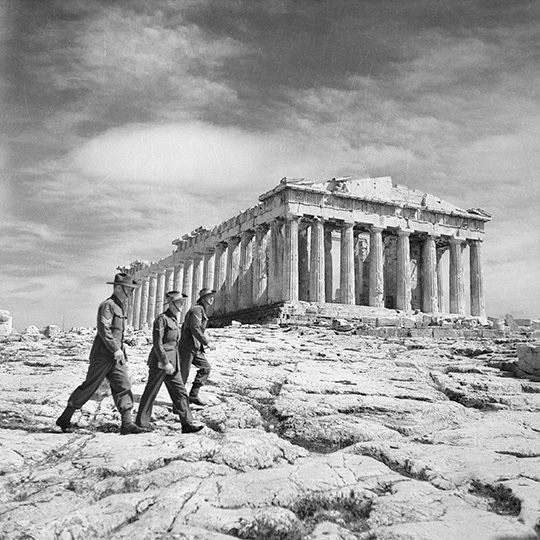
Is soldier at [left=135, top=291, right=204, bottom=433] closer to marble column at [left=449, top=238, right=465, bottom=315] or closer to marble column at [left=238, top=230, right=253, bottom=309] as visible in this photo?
marble column at [left=238, top=230, right=253, bottom=309]

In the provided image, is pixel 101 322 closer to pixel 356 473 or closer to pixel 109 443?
pixel 109 443

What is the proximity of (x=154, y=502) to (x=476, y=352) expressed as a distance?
47.2ft

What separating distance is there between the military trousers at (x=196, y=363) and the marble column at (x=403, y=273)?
97.2 feet

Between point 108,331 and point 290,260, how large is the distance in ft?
88.7

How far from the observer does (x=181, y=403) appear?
8234 mm

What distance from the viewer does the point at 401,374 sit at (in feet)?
43.2

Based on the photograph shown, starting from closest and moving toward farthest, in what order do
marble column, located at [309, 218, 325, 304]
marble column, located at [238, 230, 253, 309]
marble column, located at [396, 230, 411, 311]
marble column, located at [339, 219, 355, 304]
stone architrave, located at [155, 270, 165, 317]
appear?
marble column, located at [309, 218, 325, 304] → marble column, located at [339, 219, 355, 304] → marble column, located at [396, 230, 411, 311] → marble column, located at [238, 230, 253, 309] → stone architrave, located at [155, 270, 165, 317]

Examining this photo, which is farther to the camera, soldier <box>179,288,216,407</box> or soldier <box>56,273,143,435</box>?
soldier <box>179,288,216,407</box>

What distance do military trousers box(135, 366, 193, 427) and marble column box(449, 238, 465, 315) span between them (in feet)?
115

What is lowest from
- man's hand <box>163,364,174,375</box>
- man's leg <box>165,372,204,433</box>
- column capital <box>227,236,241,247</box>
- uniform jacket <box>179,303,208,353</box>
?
man's leg <box>165,372,204,433</box>

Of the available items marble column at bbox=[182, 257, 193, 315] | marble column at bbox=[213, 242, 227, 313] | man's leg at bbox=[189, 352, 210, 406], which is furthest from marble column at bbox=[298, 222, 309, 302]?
man's leg at bbox=[189, 352, 210, 406]


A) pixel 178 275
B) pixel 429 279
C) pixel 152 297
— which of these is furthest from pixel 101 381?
pixel 152 297

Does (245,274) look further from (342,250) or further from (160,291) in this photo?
(160,291)

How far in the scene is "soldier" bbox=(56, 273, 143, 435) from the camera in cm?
794
